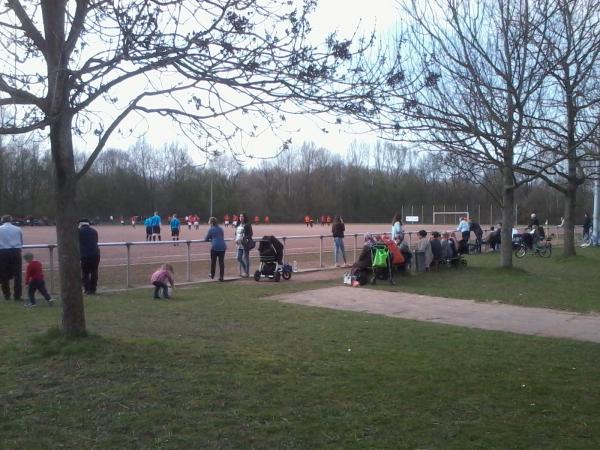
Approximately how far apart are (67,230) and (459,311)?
7.52 metres

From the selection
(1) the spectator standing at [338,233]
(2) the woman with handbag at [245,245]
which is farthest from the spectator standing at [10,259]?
(1) the spectator standing at [338,233]

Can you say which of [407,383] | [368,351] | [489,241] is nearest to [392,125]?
[368,351]

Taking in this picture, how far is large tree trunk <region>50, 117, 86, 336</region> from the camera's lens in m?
6.84

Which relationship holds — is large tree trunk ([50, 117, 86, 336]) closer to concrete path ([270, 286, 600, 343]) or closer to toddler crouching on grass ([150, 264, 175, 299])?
toddler crouching on grass ([150, 264, 175, 299])

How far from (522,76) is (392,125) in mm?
7611

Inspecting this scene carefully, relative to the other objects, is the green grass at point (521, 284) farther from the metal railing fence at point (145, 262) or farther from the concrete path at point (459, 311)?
the metal railing fence at point (145, 262)

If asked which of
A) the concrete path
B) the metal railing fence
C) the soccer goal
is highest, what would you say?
the soccer goal

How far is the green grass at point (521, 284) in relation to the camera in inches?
516

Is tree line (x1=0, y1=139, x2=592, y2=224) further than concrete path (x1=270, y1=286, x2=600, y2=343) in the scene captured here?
Yes

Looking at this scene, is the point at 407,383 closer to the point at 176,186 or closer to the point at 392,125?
the point at 392,125

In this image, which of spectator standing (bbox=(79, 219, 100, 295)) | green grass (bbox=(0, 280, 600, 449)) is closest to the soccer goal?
spectator standing (bbox=(79, 219, 100, 295))

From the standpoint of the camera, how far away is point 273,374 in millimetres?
6320

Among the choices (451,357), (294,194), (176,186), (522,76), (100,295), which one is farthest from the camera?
(294,194)

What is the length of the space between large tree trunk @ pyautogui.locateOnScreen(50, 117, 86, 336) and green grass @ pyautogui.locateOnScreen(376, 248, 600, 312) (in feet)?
29.5
